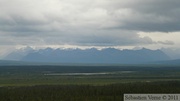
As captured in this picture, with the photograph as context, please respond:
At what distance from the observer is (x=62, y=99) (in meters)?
85.4

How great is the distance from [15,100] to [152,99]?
5472 cm

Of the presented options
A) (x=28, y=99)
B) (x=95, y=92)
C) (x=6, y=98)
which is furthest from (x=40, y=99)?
(x=95, y=92)

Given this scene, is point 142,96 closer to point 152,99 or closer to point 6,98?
point 152,99

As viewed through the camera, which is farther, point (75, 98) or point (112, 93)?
point (112, 93)

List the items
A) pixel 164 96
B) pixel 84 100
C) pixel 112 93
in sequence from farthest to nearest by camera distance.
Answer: pixel 112 93 → pixel 84 100 → pixel 164 96

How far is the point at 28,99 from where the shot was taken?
86188mm

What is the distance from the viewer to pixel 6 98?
88688mm

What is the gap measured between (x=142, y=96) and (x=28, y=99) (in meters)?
54.9

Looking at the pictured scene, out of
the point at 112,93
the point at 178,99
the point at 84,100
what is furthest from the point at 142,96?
the point at 112,93

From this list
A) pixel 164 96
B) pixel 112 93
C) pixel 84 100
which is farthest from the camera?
pixel 112 93

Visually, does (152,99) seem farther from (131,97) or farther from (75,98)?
(75,98)

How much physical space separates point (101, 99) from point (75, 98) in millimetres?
5905

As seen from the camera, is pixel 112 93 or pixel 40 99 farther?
pixel 112 93

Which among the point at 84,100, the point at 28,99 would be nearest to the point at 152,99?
the point at 84,100
